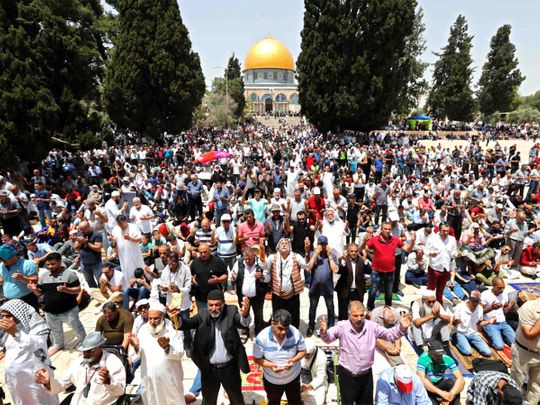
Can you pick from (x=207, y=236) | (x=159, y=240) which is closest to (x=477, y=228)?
(x=207, y=236)

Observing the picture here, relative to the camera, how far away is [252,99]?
81125mm

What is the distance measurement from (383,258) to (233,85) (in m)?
52.4

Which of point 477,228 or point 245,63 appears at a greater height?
point 245,63

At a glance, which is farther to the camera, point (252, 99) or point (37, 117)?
point (252, 99)

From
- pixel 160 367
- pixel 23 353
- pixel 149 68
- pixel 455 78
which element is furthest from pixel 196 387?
pixel 455 78

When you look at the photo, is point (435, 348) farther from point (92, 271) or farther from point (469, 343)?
point (92, 271)

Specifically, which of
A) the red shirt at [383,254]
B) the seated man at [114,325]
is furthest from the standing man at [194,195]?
the seated man at [114,325]

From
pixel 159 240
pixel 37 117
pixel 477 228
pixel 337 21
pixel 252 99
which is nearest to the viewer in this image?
pixel 159 240

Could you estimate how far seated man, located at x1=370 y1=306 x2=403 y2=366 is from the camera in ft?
12.3

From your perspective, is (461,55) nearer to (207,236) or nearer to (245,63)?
(207,236)

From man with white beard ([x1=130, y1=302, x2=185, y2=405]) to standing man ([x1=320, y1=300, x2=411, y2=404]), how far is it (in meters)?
1.47

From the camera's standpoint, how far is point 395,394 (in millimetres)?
3213

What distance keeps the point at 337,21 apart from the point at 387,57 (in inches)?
193

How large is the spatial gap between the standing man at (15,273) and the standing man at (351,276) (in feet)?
14.2
